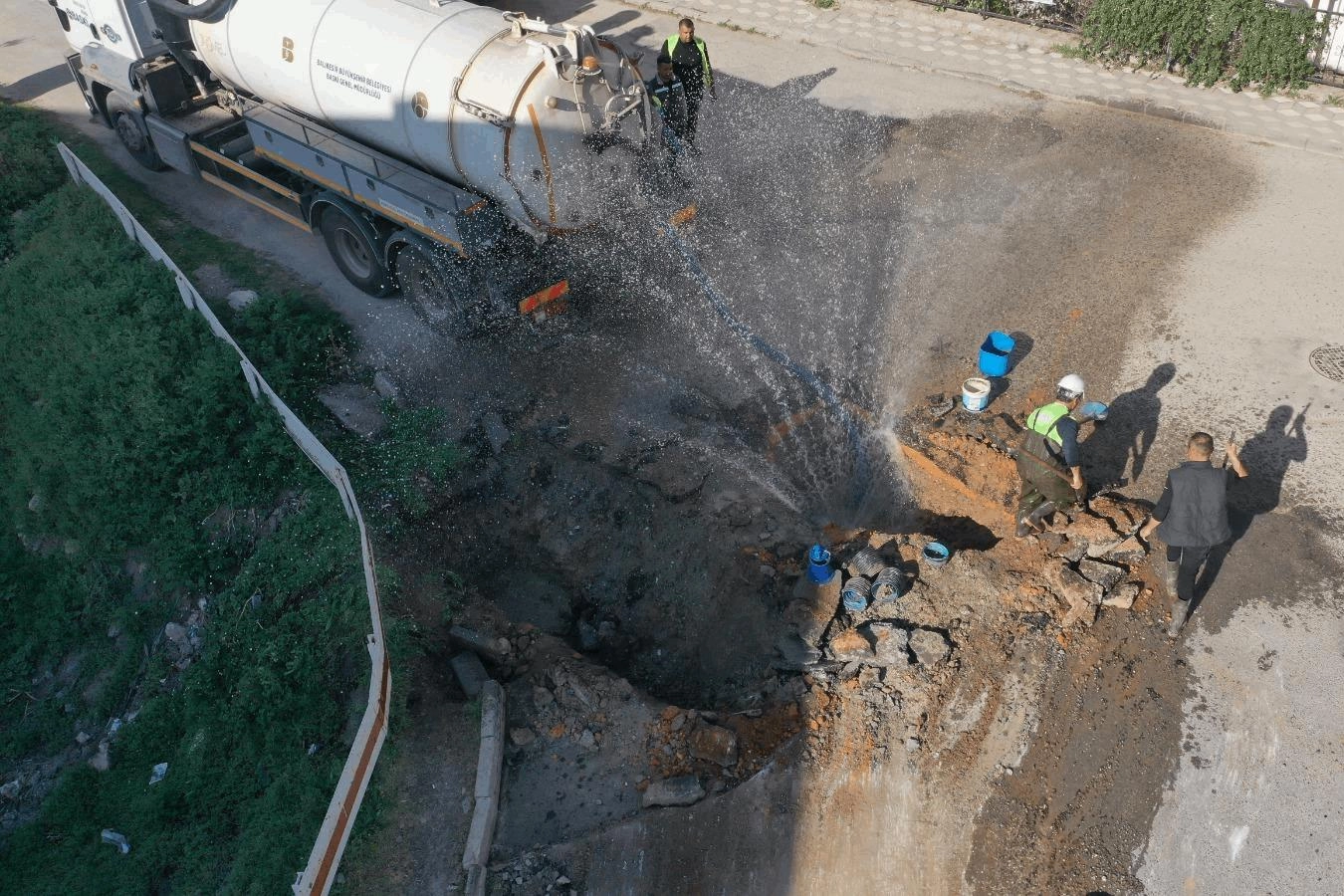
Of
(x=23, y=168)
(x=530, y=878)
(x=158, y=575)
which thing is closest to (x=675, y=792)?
(x=530, y=878)

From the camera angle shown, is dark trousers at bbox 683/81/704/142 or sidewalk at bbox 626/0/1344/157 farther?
sidewalk at bbox 626/0/1344/157

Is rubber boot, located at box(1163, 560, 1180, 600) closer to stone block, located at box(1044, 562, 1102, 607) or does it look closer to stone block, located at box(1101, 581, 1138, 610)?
stone block, located at box(1101, 581, 1138, 610)

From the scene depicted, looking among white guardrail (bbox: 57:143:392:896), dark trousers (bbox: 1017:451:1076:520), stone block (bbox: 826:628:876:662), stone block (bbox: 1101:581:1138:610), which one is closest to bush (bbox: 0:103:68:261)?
white guardrail (bbox: 57:143:392:896)

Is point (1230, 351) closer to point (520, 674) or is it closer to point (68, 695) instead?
point (520, 674)

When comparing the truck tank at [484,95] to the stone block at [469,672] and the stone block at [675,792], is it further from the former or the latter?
the stone block at [675,792]

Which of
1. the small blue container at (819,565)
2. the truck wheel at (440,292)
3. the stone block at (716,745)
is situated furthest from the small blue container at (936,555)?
the truck wheel at (440,292)
